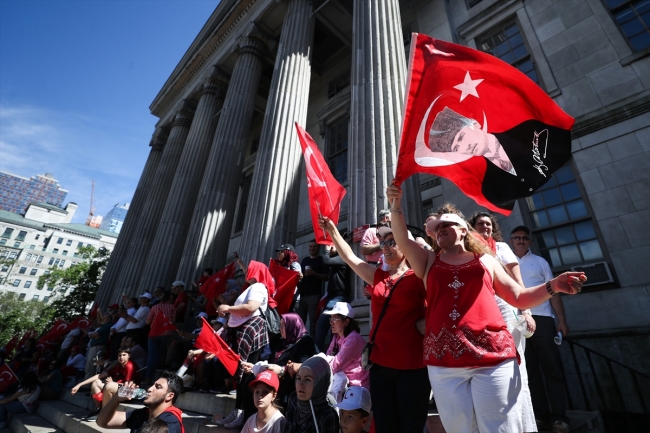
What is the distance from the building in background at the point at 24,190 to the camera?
518ft

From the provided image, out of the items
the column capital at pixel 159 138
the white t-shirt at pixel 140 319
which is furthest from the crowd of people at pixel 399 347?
the column capital at pixel 159 138

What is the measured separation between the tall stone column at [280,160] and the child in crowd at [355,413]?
5135 millimetres

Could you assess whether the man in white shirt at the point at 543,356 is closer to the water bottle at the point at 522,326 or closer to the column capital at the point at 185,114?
the water bottle at the point at 522,326

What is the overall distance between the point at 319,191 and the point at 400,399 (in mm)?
2739

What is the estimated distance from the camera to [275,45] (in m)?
14.7

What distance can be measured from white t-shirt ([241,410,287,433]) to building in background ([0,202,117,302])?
87.4 m

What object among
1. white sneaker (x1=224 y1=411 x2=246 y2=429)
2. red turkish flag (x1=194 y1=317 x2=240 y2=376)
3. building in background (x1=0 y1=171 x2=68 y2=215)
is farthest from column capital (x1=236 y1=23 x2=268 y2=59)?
building in background (x1=0 y1=171 x2=68 y2=215)

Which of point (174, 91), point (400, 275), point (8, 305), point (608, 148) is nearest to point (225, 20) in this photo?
point (174, 91)

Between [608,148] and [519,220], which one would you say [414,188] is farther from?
[608,148]

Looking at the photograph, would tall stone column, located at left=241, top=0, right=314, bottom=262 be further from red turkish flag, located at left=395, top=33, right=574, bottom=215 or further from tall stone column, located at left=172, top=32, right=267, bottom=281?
red turkish flag, located at left=395, top=33, right=574, bottom=215

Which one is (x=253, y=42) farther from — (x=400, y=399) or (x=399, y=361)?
(x=400, y=399)

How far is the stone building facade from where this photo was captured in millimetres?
6082

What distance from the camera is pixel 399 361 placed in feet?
7.00

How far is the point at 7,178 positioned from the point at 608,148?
22281 cm
